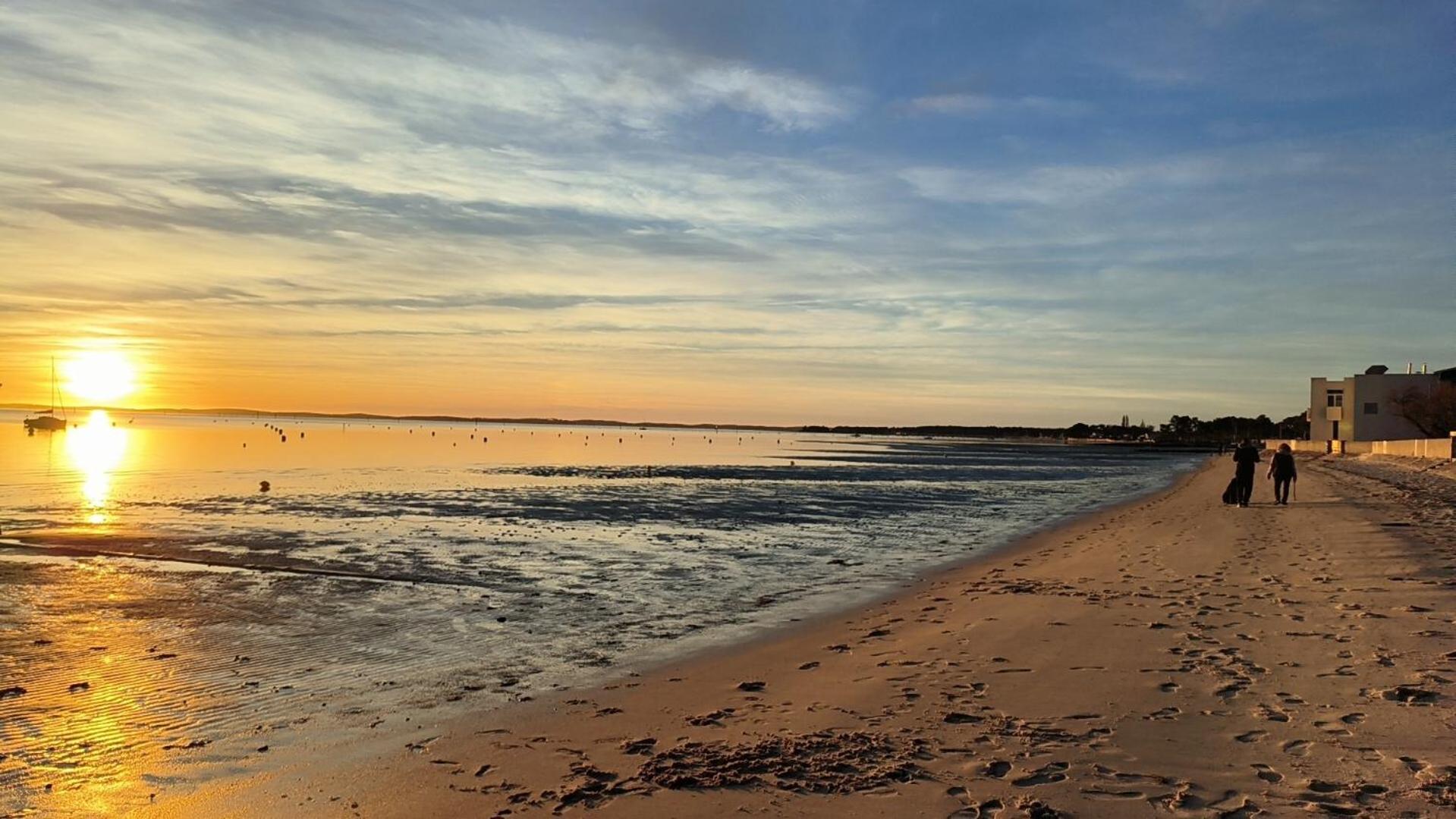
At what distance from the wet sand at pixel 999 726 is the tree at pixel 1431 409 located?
297ft

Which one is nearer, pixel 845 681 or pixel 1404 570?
→ pixel 845 681

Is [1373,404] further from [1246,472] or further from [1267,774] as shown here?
[1267,774]

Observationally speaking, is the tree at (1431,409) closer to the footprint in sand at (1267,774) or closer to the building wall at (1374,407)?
the building wall at (1374,407)

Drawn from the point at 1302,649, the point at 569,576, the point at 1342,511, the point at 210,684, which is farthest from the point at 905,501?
the point at 210,684

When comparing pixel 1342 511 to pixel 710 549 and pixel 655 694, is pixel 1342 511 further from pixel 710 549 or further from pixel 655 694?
pixel 655 694

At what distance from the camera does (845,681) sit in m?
9.42

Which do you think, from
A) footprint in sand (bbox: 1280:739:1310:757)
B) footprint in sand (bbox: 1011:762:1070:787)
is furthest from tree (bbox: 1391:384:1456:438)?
footprint in sand (bbox: 1011:762:1070:787)

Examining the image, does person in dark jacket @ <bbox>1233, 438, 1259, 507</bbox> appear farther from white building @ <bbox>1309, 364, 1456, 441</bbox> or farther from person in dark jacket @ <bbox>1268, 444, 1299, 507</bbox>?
white building @ <bbox>1309, 364, 1456, 441</bbox>

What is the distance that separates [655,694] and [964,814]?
4.18 metres

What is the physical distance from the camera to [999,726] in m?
7.54

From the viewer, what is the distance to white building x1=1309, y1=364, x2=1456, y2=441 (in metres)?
105

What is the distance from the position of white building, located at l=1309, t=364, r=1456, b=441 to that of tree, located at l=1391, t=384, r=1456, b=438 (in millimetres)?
3850

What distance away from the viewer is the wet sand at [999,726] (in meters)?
6.11

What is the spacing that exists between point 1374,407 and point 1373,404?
0.38m
